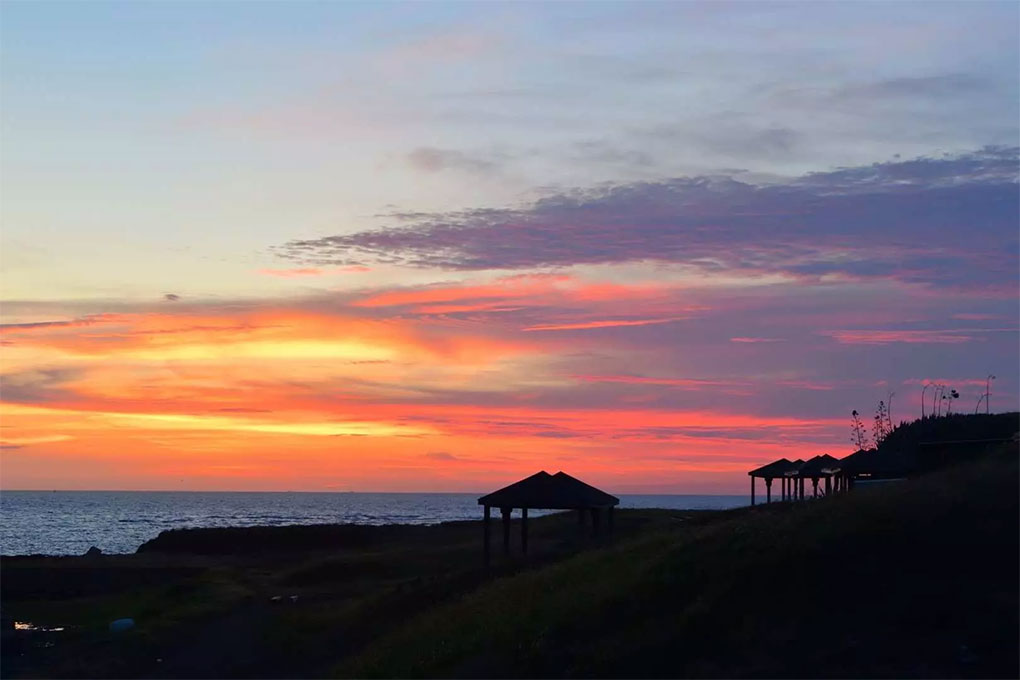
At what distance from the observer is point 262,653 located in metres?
28.5

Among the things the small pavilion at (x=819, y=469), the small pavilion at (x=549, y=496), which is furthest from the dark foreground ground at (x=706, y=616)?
the small pavilion at (x=819, y=469)

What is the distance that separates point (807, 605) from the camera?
17359mm

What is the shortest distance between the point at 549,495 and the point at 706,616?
751 inches

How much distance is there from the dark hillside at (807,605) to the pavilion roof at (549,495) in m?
14.1

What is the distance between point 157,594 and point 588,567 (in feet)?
77.0

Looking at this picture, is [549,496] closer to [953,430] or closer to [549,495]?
[549,495]

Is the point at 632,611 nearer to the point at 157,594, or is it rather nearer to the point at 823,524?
the point at 823,524

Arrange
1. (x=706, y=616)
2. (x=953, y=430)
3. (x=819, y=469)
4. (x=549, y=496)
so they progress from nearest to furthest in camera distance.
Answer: (x=706, y=616) → (x=549, y=496) → (x=953, y=430) → (x=819, y=469)

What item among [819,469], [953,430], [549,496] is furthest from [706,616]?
[819,469]

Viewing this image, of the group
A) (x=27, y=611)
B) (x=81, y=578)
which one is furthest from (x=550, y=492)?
(x=81, y=578)

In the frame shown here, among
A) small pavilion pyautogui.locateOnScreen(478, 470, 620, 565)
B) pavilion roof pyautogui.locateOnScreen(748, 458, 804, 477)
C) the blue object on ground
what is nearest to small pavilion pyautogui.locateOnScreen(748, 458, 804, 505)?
pavilion roof pyautogui.locateOnScreen(748, 458, 804, 477)

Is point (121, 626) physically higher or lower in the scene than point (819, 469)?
lower

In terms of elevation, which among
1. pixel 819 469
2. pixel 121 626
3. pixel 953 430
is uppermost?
pixel 953 430

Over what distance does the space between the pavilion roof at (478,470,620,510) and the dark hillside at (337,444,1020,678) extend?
14.1 meters
